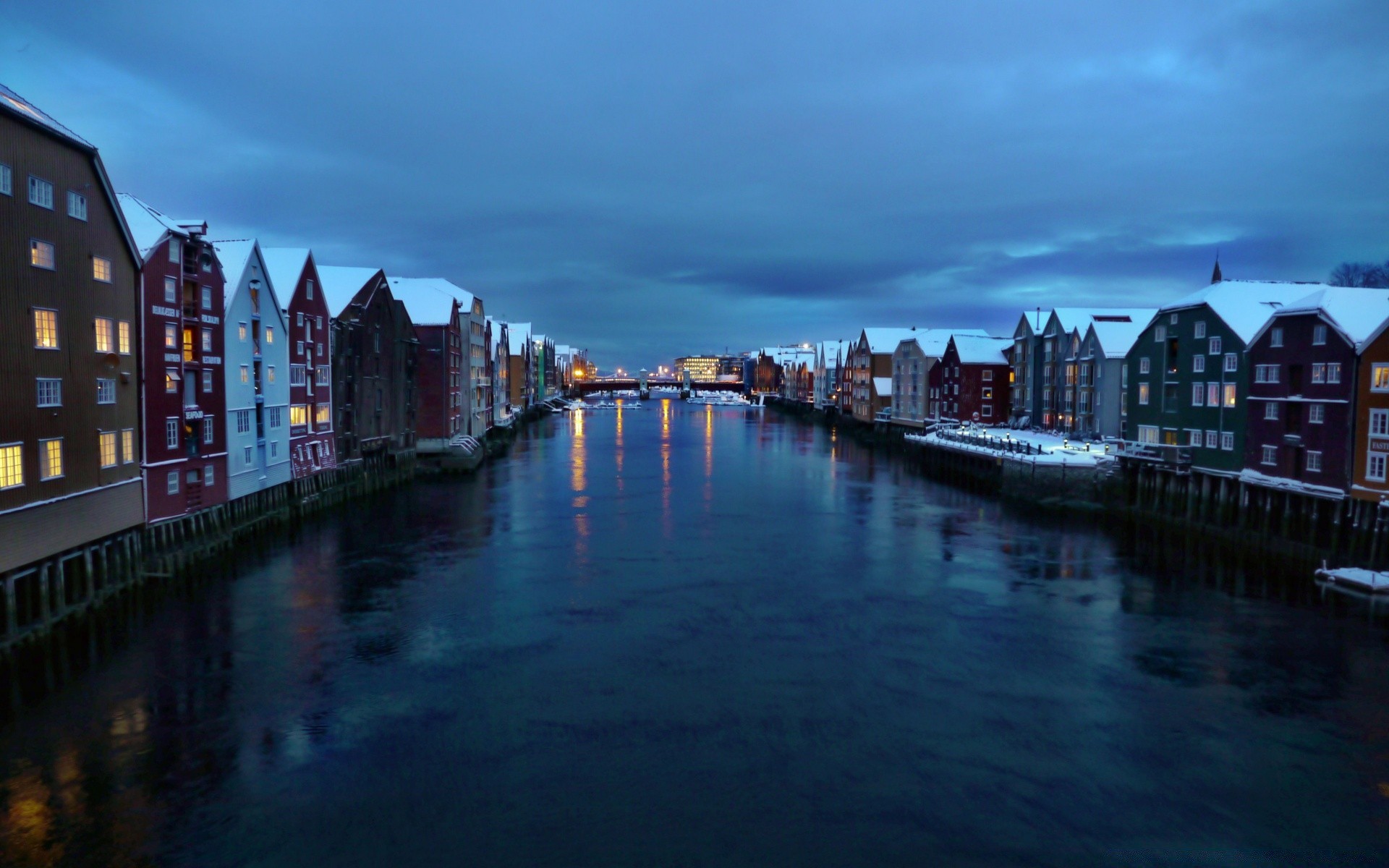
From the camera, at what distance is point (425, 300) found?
7144cm

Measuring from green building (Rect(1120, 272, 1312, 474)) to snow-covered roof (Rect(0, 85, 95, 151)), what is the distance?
50.3 m

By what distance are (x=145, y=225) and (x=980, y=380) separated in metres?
74.9

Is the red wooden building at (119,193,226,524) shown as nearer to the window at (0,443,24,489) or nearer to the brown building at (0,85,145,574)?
the brown building at (0,85,145,574)

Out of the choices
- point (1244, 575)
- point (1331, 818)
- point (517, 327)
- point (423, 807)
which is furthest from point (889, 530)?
point (517, 327)

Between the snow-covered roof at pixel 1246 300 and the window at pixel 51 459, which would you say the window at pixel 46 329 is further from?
the snow-covered roof at pixel 1246 300

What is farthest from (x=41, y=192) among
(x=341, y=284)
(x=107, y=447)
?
(x=341, y=284)

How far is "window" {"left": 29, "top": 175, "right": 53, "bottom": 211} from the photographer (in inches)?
948

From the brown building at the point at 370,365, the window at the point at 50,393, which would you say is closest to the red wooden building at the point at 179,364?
the window at the point at 50,393

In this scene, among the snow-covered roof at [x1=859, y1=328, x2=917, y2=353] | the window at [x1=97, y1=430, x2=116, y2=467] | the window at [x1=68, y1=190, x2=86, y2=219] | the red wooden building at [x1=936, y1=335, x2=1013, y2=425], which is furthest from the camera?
the snow-covered roof at [x1=859, y1=328, x2=917, y2=353]

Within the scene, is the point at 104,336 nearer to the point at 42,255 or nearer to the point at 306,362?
the point at 42,255

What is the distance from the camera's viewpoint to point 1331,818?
1526cm

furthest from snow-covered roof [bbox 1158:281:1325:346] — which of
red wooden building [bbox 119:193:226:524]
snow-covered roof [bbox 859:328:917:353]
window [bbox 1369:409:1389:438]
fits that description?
snow-covered roof [bbox 859:328:917:353]

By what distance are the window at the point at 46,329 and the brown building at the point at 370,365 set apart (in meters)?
25.5

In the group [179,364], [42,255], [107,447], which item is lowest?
[107,447]
